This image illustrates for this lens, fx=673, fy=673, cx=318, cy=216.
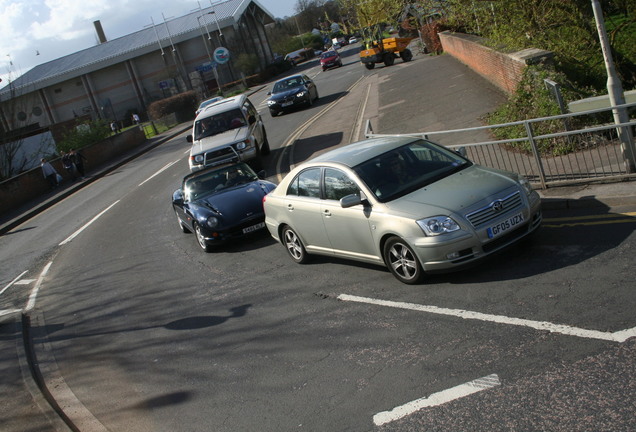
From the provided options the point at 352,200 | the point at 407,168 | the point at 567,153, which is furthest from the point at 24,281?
the point at 567,153

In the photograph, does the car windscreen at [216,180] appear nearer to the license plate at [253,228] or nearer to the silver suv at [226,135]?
the license plate at [253,228]

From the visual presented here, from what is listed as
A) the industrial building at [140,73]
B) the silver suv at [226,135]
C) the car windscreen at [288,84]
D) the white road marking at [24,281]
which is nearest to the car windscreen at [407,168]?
the white road marking at [24,281]

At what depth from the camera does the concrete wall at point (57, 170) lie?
92.0 feet

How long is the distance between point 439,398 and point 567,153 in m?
6.36

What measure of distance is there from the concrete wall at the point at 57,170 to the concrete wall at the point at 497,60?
759 inches

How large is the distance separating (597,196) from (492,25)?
13136 millimetres

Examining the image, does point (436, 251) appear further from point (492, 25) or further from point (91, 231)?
point (492, 25)

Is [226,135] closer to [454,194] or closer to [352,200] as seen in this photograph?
[352,200]

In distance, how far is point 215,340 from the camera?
26.7ft

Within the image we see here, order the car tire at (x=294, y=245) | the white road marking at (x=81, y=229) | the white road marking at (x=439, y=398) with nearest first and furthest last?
the white road marking at (x=439, y=398)
the car tire at (x=294, y=245)
the white road marking at (x=81, y=229)

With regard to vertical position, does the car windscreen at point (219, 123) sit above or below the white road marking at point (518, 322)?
above

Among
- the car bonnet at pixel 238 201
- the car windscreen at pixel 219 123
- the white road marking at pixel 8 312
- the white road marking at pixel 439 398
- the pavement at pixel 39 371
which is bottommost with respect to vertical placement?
the white road marking at pixel 439 398

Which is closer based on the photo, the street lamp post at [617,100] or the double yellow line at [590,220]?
the double yellow line at [590,220]

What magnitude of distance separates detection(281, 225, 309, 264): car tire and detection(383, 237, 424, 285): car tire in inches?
80.4
